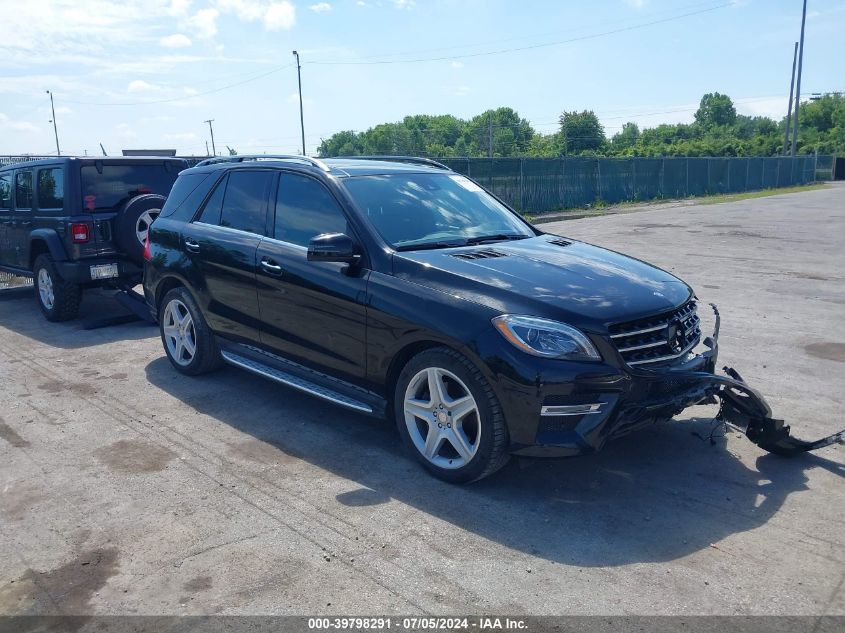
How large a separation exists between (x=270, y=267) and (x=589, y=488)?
2687 millimetres

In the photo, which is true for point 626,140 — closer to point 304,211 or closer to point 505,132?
point 505,132

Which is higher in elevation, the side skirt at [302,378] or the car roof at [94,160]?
the car roof at [94,160]

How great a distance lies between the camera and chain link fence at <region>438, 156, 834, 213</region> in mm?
25734

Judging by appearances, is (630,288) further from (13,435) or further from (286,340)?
(13,435)

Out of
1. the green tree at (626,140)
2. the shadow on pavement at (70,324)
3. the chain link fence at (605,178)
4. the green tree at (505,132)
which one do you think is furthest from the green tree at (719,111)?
the shadow on pavement at (70,324)

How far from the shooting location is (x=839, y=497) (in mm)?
4105

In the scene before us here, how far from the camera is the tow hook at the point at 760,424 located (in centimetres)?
444

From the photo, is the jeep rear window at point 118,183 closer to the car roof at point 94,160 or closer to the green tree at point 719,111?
the car roof at point 94,160

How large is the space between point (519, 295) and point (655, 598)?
66.1 inches

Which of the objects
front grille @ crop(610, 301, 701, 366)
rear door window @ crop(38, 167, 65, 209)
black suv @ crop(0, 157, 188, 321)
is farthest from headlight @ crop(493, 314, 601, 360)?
rear door window @ crop(38, 167, 65, 209)

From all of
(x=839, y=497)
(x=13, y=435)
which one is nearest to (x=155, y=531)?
(x=13, y=435)

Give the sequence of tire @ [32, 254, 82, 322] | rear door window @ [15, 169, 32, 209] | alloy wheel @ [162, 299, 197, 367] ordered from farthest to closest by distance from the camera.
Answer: rear door window @ [15, 169, 32, 209] → tire @ [32, 254, 82, 322] → alloy wheel @ [162, 299, 197, 367]

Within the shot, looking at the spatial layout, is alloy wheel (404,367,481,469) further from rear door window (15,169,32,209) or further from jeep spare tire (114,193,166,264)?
rear door window (15,169,32,209)

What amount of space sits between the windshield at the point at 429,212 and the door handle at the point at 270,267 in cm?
78
